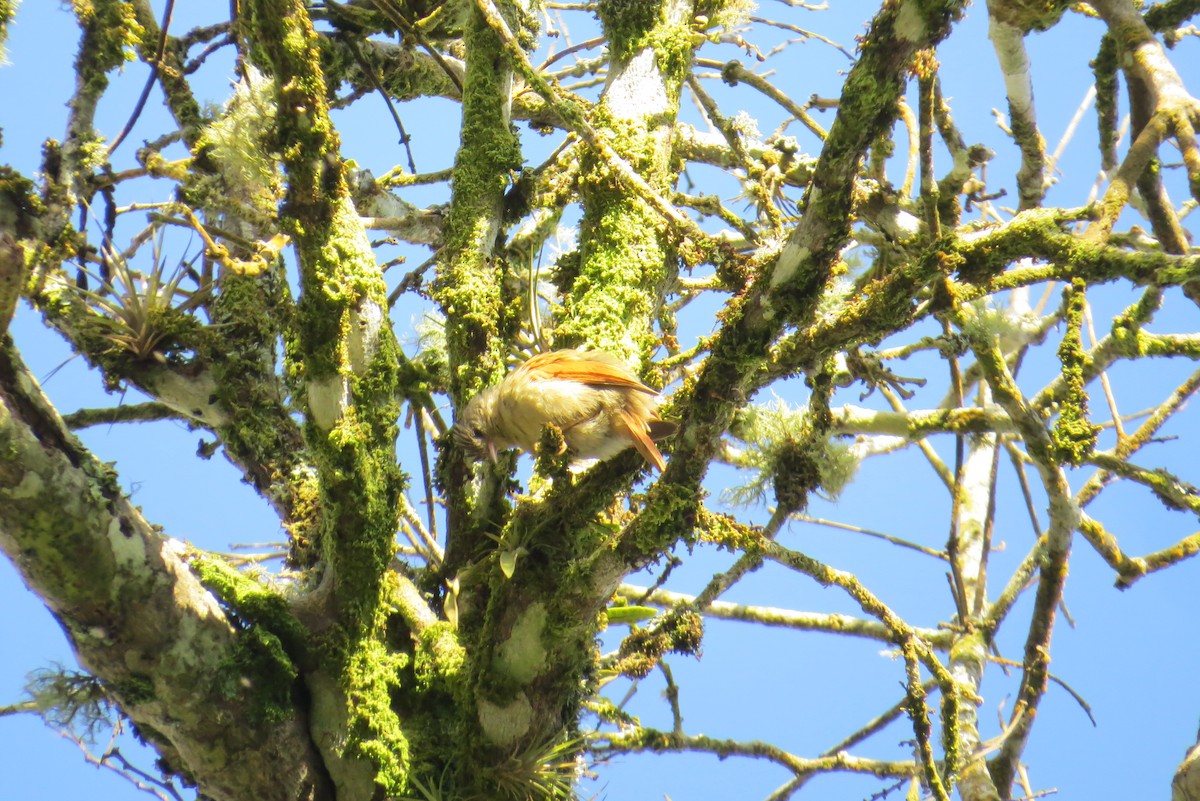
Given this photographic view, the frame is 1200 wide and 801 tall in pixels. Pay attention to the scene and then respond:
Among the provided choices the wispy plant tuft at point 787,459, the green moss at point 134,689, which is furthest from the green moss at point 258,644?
the wispy plant tuft at point 787,459

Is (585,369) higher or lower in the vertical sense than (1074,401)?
higher

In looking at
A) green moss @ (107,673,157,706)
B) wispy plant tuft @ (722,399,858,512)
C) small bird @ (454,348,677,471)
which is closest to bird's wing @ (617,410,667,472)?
small bird @ (454,348,677,471)

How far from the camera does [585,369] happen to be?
3434 millimetres

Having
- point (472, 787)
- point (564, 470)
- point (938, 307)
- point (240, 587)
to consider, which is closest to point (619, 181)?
point (564, 470)

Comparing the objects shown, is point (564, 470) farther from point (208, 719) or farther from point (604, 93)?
point (604, 93)

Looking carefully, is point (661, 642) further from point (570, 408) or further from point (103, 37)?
point (103, 37)

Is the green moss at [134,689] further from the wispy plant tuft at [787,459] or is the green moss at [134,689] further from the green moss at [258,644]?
the wispy plant tuft at [787,459]

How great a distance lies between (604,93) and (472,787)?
3004mm

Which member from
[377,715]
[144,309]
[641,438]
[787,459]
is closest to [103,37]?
[144,309]

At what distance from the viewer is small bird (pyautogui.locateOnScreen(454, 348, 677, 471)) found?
132 inches

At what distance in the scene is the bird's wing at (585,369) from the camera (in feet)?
11.2

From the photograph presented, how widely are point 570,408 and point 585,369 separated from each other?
16cm

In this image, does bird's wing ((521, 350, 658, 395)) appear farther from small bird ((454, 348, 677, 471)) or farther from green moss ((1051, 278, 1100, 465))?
green moss ((1051, 278, 1100, 465))

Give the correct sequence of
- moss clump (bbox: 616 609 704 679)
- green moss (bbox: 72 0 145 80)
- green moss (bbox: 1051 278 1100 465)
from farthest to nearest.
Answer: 1. green moss (bbox: 72 0 145 80)
2. moss clump (bbox: 616 609 704 679)
3. green moss (bbox: 1051 278 1100 465)
